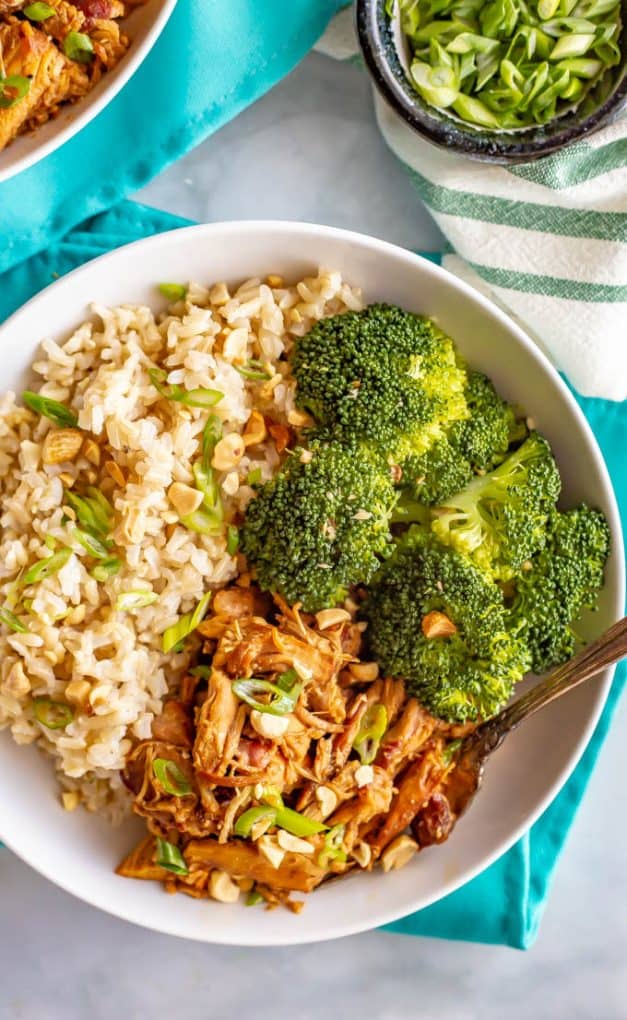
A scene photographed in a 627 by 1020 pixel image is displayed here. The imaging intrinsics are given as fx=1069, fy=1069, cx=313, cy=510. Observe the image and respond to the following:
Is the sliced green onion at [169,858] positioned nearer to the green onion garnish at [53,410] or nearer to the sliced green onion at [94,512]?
the sliced green onion at [94,512]

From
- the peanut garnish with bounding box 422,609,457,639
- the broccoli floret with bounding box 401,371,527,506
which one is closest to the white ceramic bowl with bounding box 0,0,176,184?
the broccoli floret with bounding box 401,371,527,506

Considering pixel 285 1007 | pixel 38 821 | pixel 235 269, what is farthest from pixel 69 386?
pixel 285 1007

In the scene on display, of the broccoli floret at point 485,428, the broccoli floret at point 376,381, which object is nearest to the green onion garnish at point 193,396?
the broccoli floret at point 376,381

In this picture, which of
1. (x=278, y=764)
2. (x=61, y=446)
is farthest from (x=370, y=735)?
(x=61, y=446)

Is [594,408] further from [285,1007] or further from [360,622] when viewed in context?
[285,1007]

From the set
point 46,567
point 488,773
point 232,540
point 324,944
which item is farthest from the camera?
point 324,944

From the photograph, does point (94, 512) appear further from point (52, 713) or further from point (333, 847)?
point (333, 847)
